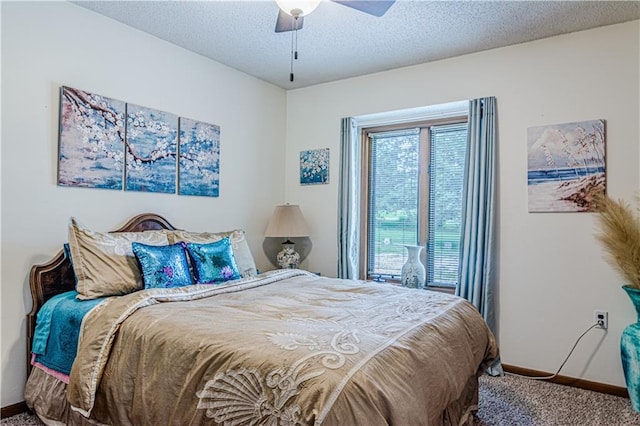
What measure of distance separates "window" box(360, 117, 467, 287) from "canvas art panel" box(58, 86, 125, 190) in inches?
91.3

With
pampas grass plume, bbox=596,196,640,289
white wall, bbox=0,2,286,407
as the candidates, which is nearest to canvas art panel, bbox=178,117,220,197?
white wall, bbox=0,2,286,407

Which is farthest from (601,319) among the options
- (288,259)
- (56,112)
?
(56,112)

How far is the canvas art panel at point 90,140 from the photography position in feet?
8.76

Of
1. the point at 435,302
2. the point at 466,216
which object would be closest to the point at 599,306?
the point at 466,216

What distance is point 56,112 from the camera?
2641mm

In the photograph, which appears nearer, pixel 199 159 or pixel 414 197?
pixel 199 159

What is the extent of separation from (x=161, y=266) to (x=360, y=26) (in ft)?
7.08

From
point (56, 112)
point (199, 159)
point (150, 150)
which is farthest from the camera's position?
point (199, 159)

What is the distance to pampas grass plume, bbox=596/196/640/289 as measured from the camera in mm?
2623

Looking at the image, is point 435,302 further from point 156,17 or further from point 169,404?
Answer: point 156,17

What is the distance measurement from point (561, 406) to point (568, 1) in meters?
→ 2.58

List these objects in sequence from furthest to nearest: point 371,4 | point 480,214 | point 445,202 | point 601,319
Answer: point 445,202
point 480,214
point 601,319
point 371,4

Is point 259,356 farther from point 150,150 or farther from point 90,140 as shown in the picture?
point 150,150

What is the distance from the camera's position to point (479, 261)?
10.9 ft
